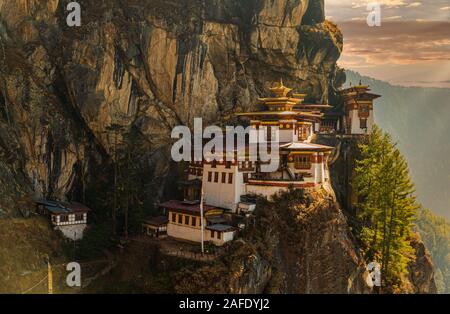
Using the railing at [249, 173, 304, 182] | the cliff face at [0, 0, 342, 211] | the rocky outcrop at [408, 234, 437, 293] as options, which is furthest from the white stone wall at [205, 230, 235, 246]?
the rocky outcrop at [408, 234, 437, 293]

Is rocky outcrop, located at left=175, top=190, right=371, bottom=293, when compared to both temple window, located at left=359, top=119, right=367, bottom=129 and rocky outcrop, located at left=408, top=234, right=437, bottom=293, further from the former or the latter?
temple window, located at left=359, top=119, right=367, bottom=129

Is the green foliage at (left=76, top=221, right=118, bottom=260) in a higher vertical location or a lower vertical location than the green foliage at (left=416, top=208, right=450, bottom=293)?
higher

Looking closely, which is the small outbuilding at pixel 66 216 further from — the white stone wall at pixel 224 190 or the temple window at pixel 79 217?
the white stone wall at pixel 224 190

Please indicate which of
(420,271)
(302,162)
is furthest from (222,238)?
(420,271)

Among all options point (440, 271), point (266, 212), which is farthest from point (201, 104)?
point (440, 271)

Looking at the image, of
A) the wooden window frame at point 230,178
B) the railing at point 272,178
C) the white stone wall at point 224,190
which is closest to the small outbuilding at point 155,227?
the white stone wall at point 224,190
